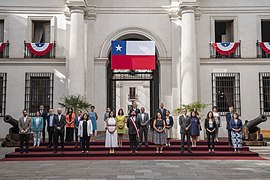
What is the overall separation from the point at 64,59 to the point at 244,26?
10.3 metres

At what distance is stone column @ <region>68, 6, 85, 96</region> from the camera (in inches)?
650

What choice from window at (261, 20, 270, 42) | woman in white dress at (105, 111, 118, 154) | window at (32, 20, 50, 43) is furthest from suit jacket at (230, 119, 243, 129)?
window at (32, 20, 50, 43)

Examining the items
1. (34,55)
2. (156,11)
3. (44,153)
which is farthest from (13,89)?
(156,11)

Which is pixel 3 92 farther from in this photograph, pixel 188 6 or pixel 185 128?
pixel 188 6

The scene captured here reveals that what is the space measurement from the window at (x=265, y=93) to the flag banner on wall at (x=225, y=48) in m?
2.11

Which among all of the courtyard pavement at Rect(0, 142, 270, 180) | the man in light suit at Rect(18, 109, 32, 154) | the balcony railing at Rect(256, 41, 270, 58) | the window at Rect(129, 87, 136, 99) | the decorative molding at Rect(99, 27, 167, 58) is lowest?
the courtyard pavement at Rect(0, 142, 270, 180)

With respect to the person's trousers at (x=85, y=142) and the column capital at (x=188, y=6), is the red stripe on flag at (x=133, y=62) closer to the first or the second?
the column capital at (x=188, y=6)

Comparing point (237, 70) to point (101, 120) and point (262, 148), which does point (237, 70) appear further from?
point (101, 120)

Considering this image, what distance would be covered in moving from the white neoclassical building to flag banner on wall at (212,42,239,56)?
2.2 inches

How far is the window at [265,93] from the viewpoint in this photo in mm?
17719

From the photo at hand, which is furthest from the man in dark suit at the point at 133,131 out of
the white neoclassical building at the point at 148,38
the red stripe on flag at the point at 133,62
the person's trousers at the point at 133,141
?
the white neoclassical building at the point at 148,38

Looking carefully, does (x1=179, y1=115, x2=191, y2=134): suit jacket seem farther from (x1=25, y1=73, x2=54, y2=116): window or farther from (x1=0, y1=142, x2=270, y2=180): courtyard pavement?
(x1=25, y1=73, x2=54, y2=116): window

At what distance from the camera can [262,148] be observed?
1472 centimetres

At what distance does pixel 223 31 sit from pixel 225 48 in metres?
1.69
